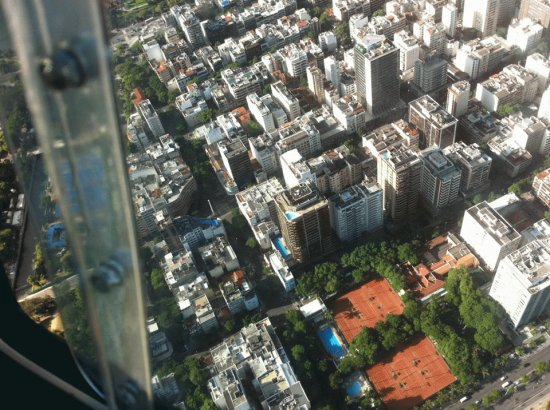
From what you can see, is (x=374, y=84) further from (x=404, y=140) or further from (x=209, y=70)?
(x=209, y=70)

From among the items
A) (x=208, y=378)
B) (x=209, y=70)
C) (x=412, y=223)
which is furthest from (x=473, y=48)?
(x=208, y=378)

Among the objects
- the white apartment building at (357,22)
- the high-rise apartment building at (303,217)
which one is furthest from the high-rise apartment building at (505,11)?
the high-rise apartment building at (303,217)

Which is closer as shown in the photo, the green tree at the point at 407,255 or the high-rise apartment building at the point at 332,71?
the green tree at the point at 407,255

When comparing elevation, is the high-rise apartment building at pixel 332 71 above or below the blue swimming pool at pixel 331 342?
above

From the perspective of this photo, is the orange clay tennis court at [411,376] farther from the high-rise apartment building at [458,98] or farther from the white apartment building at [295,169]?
the high-rise apartment building at [458,98]

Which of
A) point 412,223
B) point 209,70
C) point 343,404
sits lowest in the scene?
point 343,404

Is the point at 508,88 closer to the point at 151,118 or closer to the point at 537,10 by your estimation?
the point at 537,10

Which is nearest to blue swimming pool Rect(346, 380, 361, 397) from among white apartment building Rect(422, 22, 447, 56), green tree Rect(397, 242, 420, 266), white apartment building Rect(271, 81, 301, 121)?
green tree Rect(397, 242, 420, 266)
